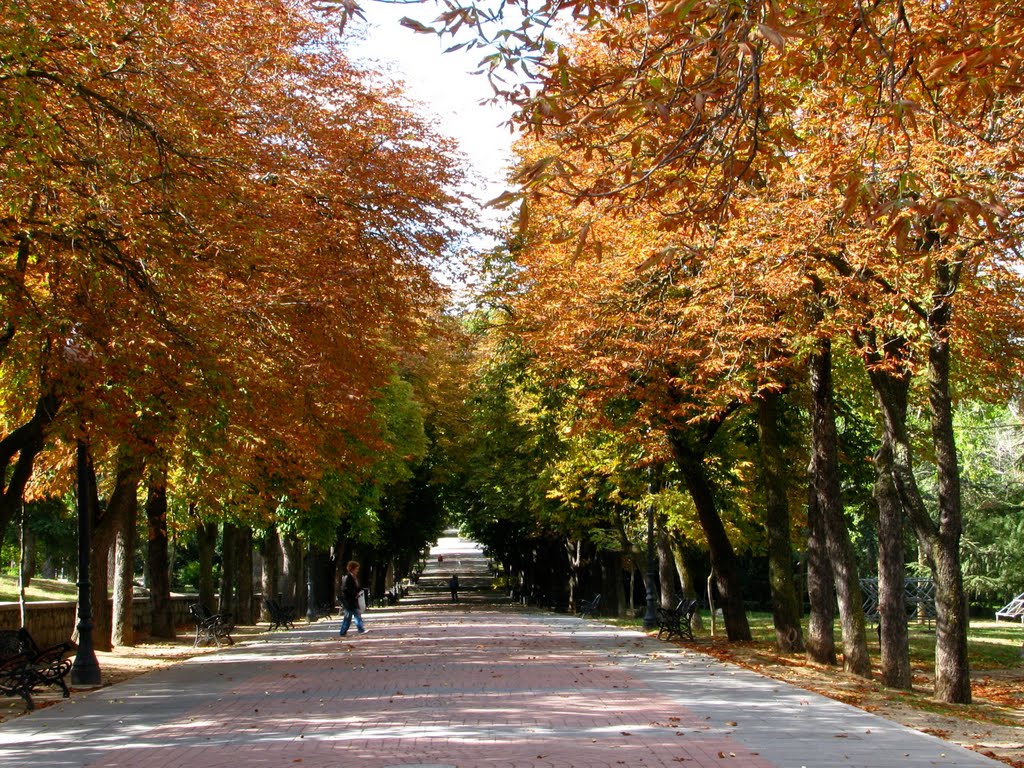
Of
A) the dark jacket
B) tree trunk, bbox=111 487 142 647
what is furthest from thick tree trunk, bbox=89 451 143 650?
the dark jacket

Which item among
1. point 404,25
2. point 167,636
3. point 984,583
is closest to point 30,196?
point 404,25

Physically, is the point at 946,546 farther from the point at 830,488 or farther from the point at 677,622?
the point at 677,622

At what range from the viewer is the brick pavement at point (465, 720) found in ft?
32.1

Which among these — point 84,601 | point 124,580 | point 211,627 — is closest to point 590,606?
point 211,627

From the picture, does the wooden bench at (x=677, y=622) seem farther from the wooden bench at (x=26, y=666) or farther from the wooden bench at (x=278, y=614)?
the wooden bench at (x=26, y=666)

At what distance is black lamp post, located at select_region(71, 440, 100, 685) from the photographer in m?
16.0

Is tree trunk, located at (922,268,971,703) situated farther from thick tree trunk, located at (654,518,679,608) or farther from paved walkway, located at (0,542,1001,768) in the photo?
thick tree trunk, located at (654,518,679,608)

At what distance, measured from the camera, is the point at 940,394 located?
1509 centimetres

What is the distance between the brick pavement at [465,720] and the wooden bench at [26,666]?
44 centimetres

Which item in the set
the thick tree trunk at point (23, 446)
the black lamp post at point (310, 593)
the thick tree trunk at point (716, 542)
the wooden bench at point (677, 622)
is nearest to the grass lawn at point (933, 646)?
the thick tree trunk at point (716, 542)

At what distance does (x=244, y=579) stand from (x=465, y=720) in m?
23.2

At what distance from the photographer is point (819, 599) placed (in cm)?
1902

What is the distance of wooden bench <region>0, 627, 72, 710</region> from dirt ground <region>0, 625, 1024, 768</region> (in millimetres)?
215

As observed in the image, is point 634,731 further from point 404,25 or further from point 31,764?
point 404,25
